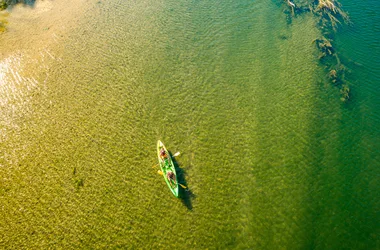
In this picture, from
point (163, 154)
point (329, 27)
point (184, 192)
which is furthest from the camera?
point (329, 27)

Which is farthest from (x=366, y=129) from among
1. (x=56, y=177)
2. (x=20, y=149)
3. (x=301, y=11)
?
(x=20, y=149)

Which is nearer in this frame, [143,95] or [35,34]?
[143,95]

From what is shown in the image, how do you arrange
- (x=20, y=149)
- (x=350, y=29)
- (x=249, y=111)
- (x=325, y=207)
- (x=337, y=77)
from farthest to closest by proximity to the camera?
(x=350, y=29)
(x=337, y=77)
(x=249, y=111)
(x=20, y=149)
(x=325, y=207)

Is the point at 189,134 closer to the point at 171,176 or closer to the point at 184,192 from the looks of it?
the point at 171,176

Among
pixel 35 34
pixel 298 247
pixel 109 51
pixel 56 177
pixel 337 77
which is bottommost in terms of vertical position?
pixel 298 247

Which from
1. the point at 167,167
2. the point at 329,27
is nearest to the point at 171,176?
the point at 167,167

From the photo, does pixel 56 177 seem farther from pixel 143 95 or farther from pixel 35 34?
pixel 35 34

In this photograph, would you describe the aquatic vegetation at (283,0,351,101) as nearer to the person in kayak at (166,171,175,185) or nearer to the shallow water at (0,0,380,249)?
the shallow water at (0,0,380,249)
